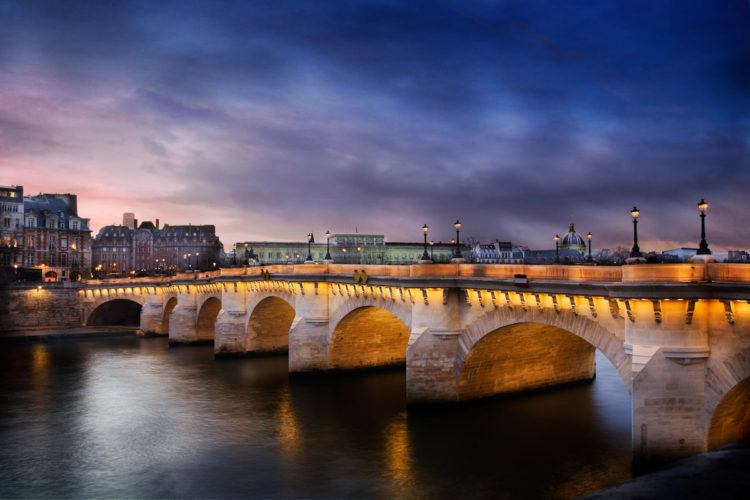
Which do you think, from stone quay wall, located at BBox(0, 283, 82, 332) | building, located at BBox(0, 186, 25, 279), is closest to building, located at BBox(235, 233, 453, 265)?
building, located at BBox(0, 186, 25, 279)

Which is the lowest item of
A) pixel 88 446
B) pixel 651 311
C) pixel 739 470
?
pixel 88 446

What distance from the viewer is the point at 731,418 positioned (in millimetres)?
17766

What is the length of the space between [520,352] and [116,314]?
7542cm

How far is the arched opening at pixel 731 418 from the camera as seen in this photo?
17141 mm

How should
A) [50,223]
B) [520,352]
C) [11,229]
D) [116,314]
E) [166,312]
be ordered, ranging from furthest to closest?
[50,223] < [11,229] < [116,314] < [166,312] < [520,352]

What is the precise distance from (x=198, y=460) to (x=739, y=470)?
767 inches

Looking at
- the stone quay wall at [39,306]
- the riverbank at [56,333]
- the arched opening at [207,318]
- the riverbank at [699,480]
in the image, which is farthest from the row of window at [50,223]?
the riverbank at [699,480]

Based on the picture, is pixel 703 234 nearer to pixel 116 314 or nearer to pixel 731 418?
pixel 731 418

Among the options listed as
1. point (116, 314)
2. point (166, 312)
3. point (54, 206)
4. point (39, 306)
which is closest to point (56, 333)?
point (166, 312)

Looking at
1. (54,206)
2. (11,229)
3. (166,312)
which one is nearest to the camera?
(166,312)

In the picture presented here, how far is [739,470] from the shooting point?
50.7ft

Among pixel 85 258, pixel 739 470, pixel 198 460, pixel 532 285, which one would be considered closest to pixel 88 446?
pixel 198 460

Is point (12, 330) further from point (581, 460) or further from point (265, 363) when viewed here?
point (581, 460)

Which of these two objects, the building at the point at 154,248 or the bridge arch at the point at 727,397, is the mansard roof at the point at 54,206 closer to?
the building at the point at 154,248
